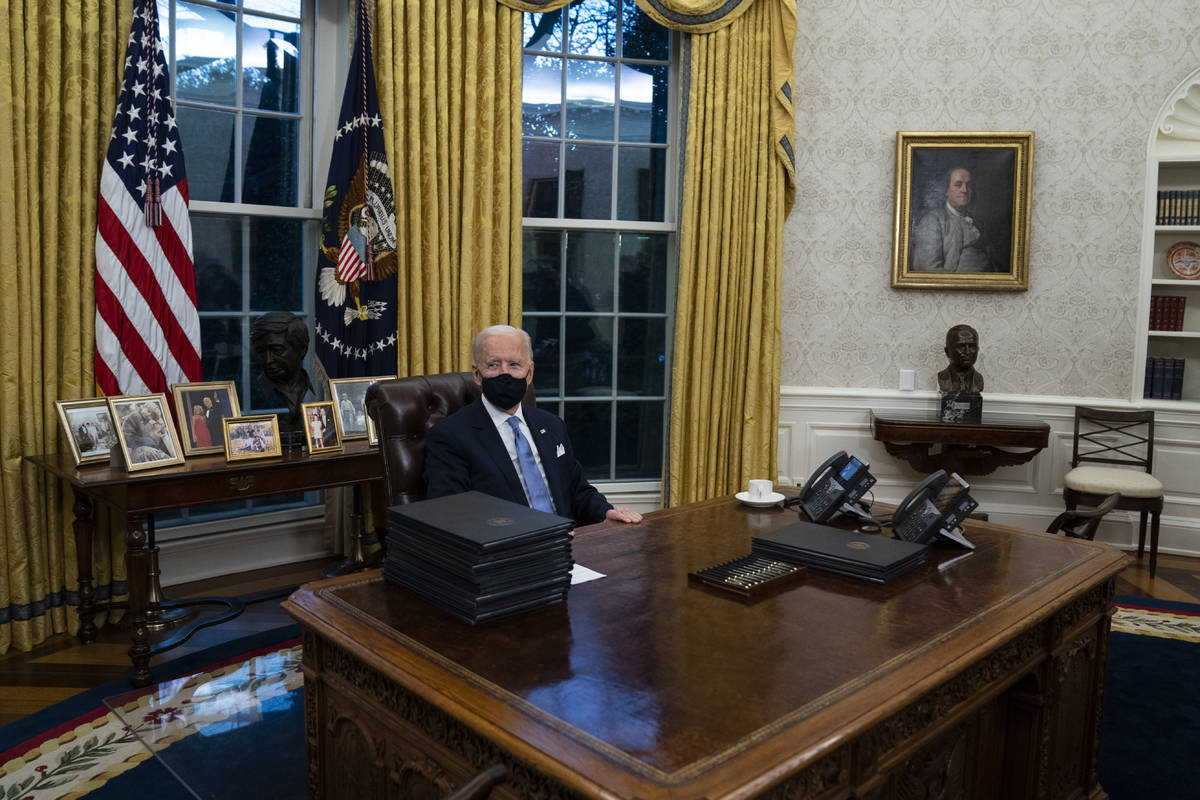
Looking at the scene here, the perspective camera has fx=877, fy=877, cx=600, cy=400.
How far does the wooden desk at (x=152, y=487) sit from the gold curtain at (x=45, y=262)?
11 centimetres

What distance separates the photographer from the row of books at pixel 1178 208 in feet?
15.7

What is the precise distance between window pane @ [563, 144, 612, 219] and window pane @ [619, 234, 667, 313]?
0.22 metres

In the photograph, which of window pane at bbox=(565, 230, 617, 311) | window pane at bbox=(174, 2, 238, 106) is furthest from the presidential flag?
window pane at bbox=(565, 230, 617, 311)

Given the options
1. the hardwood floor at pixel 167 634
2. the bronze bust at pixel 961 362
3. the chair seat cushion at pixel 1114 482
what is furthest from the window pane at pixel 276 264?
the chair seat cushion at pixel 1114 482

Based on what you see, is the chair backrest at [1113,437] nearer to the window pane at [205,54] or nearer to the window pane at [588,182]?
the window pane at [588,182]

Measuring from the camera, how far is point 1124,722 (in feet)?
9.29

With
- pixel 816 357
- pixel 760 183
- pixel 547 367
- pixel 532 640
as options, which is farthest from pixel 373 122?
pixel 532 640

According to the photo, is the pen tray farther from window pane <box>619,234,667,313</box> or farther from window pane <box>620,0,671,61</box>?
window pane <box>620,0,671,61</box>

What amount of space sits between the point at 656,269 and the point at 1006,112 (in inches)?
84.9

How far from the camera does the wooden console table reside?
4.61m

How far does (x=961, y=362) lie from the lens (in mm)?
4734

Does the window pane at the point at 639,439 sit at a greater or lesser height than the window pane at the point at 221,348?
lesser

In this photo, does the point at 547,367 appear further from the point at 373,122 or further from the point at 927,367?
the point at 927,367

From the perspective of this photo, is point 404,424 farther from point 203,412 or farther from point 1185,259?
point 1185,259
